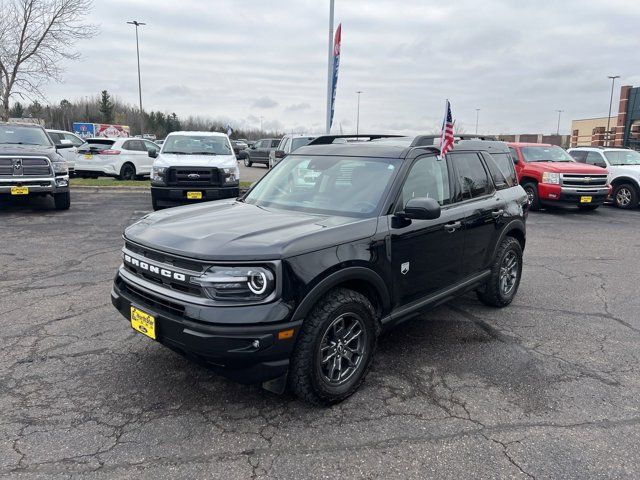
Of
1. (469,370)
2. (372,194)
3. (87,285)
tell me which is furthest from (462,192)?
(87,285)

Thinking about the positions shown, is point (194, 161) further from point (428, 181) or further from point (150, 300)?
point (150, 300)

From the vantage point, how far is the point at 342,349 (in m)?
3.41

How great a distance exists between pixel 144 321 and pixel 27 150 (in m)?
9.03

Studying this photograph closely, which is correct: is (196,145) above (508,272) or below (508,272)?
above

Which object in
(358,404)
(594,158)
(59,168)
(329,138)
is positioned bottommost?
(358,404)

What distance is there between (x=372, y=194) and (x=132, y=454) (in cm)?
247

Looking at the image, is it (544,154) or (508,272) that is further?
(544,154)

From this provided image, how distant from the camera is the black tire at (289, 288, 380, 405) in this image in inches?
122

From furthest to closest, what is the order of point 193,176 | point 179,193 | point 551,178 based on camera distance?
point 551,178
point 193,176
point 179,193

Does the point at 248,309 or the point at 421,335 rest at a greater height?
the point at 248,309

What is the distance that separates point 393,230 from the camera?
3717 millimetres

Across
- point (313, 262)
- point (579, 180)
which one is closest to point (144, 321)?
point (313, 262)

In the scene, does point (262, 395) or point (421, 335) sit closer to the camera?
point (262, 395)

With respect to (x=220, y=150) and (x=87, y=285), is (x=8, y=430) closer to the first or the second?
(x=87, y=285)
